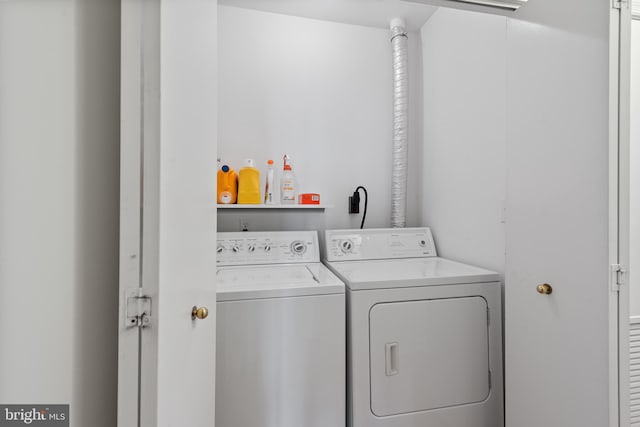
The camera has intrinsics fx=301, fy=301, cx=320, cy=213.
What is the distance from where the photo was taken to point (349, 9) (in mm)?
2158

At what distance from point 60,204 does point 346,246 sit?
1615 mm

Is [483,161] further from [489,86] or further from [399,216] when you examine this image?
[399,216]

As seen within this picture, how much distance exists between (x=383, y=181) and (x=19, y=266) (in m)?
2.14

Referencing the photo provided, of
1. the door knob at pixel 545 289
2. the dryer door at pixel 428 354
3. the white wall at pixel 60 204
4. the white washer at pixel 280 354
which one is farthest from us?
the dryer door at pixel 428 354

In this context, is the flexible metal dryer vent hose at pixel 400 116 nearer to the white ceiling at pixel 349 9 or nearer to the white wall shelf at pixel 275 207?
the white ceiling at pixel 349 9

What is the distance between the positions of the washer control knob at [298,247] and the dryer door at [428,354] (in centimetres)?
74

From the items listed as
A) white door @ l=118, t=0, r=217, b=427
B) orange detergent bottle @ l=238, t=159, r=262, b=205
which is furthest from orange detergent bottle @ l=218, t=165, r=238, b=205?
white door @ l=118, t=0, r=217, b=427

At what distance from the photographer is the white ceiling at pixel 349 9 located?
2106 millimetres

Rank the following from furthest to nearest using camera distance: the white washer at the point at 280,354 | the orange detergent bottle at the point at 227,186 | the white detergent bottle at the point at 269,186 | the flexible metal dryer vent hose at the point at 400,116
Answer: the flexible metal dryer vent hose at the point at 400,116, the white detergent bottle at the point at 269,186, the orange detergent bottle at the point at 227,186, the white washer at the point at 280,354

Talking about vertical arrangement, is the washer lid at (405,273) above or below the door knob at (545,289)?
below

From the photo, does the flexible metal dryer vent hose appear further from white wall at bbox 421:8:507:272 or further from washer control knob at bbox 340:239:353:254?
washer control knob at bbox 340:239:353:254

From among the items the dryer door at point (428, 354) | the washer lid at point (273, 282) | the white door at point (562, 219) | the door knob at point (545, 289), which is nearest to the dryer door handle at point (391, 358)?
the dryer door at point (428, 354)

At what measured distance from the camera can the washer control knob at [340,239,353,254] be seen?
2002mm

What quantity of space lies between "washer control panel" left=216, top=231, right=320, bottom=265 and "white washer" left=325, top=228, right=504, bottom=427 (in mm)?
473
